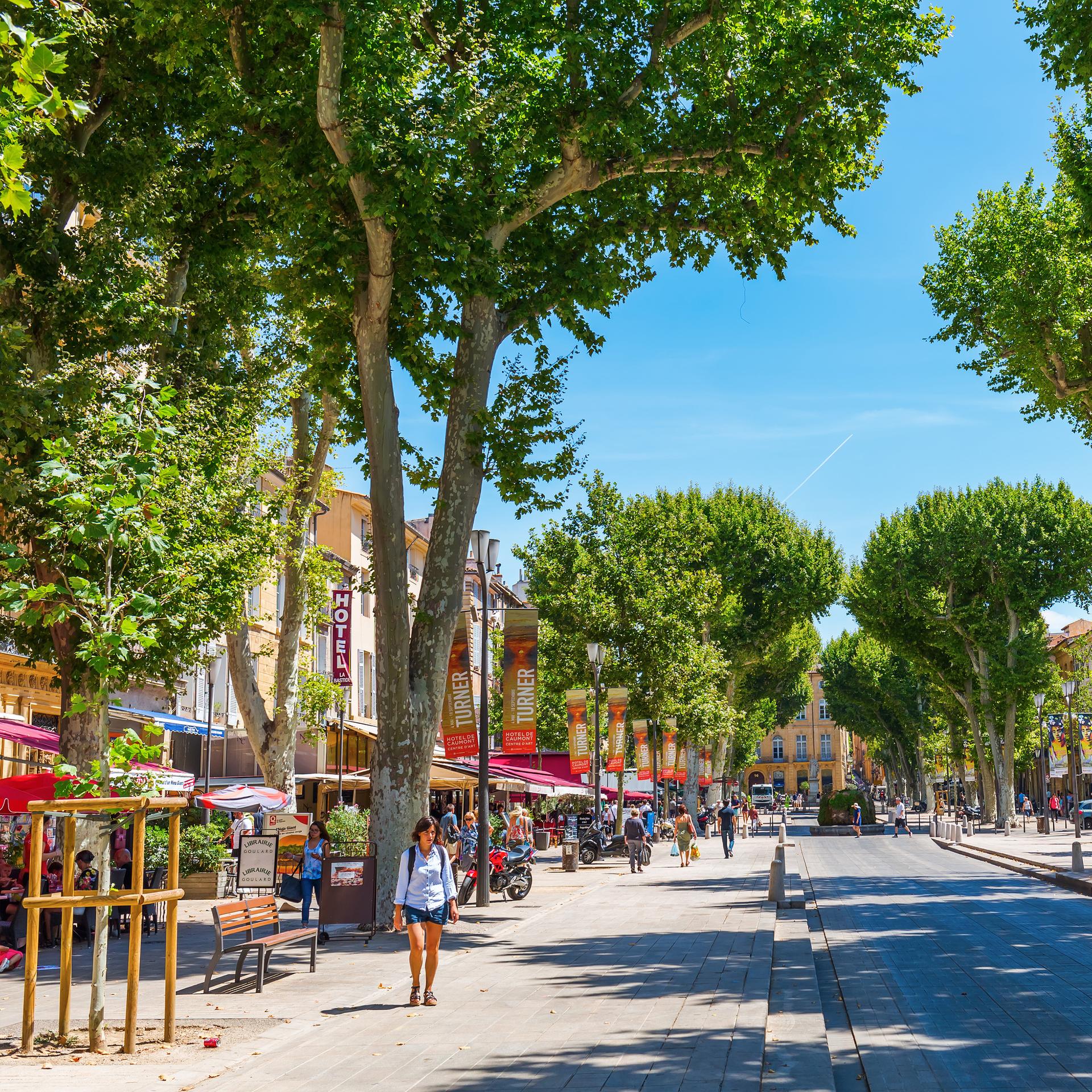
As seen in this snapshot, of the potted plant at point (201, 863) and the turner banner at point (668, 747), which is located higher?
the turner banner at point (668, 747)

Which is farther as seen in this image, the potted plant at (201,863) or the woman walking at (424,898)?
the potted plant at (201,863)

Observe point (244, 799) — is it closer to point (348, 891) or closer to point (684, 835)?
point (348, 891)

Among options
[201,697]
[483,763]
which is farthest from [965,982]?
[201,697]

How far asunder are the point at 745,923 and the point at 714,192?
35.7 feet

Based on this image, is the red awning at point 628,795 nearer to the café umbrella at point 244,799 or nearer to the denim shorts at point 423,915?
the café umbrella at point 244,799

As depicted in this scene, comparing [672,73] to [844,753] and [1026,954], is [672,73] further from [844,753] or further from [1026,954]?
[844,753]

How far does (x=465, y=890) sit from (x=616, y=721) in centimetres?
1835

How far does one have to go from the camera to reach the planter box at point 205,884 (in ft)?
74.3

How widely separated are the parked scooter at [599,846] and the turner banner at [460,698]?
1631cm

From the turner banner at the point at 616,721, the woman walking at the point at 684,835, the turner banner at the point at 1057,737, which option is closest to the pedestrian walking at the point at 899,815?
the turner banner at the point at 1057,737

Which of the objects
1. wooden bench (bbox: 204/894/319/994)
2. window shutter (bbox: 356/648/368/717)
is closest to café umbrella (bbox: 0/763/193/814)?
wooden bench (bbox: 204/894/319/994)

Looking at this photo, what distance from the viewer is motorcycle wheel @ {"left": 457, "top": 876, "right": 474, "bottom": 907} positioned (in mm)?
19844

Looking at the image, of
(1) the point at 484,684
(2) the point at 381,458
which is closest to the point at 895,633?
(1) the point at 484,684

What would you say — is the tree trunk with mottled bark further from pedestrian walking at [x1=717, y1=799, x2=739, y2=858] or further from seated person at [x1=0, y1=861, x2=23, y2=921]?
pedestrian walking at [x1=717, y1=799, x2=739, y2=858]
